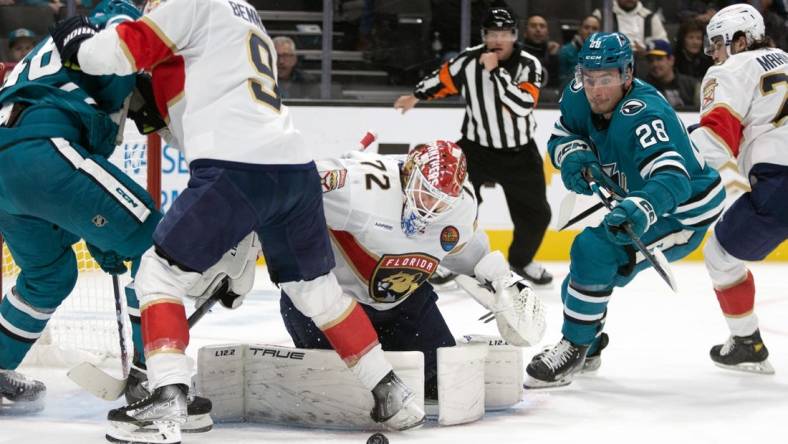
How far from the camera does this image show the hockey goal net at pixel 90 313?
3.79 meters

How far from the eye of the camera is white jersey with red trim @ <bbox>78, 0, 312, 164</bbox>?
267 cm

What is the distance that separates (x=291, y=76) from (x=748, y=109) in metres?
3.03

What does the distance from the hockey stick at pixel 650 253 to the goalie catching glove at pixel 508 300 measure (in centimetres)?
31

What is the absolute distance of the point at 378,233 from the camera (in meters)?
3.03

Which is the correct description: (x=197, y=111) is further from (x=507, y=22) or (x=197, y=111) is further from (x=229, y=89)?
(x=507, y=22)

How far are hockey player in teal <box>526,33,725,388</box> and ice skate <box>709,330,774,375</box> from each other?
1.34 feet

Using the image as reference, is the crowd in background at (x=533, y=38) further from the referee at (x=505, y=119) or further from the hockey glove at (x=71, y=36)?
the hockey glove at (x=71, y=36)

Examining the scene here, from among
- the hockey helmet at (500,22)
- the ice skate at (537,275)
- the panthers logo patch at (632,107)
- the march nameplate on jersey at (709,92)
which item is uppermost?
the panthers logo patch at (632,107)

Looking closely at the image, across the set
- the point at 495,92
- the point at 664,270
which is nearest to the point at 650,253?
the point at 664,270

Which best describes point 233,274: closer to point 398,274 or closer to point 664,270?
point 398,274

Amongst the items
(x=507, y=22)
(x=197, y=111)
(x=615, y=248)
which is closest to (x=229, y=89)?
(x=197, y=111)

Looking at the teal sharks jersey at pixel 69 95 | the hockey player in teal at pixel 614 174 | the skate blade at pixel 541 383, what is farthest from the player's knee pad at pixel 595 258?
the teal sharks jersey at pixel 69 95

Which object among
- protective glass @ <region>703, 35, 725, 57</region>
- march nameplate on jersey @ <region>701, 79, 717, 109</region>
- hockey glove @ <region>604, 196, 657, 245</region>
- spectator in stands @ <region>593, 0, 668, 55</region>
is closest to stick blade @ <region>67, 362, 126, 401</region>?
hockey glove @ <region>604, 196, 657, 245</region>

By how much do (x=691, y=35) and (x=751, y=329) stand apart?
345 centimetres
